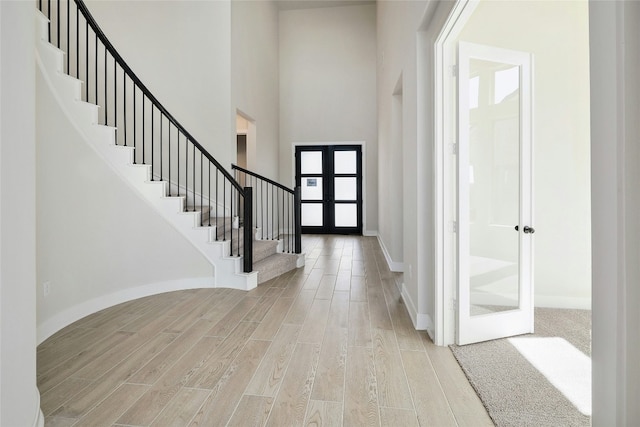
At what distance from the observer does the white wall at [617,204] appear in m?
0.71

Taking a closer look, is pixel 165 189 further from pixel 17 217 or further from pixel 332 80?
pixel 332 80

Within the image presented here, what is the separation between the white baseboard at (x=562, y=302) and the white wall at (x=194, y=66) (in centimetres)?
429

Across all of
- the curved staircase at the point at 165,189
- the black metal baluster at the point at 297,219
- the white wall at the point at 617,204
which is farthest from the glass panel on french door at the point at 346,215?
the white wall at the point at 617,204

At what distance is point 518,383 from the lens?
6.21 ft

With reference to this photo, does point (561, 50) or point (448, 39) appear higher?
point (561, 50)

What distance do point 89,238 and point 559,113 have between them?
434 cm

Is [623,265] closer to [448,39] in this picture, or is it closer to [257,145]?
[448,39]

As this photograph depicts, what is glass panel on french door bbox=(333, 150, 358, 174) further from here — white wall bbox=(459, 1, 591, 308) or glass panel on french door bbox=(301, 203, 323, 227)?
white wall bbox=(459, 1, 591, 308)

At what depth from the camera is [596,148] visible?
0.81 meters

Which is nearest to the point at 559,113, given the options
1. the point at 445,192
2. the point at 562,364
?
the point at 445,192

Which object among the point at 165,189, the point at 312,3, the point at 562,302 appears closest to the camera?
the point at 562,302

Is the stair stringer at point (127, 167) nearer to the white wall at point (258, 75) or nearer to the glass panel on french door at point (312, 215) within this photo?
the white wall at point (258, 75)

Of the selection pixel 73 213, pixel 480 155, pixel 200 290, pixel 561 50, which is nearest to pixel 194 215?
pixel 200 290

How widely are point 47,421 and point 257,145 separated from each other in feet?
18.3
